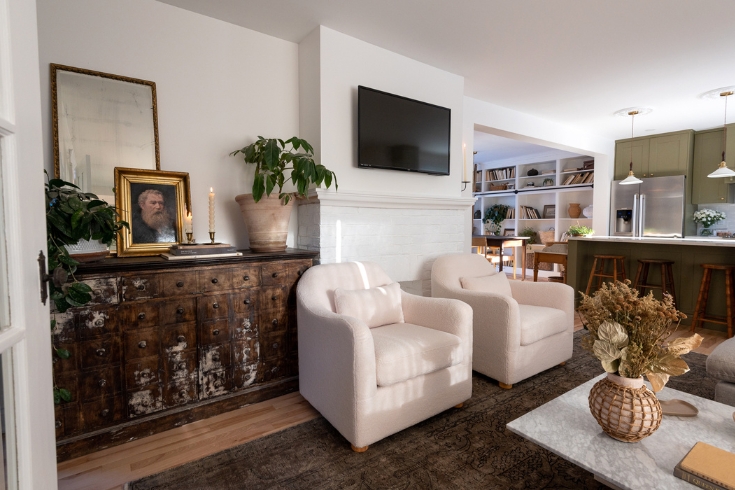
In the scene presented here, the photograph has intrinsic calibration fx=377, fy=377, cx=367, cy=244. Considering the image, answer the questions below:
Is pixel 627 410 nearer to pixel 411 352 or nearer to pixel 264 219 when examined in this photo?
pixel 411 352

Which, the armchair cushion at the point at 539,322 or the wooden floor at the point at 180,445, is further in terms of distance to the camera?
the armchair cushion at the point at 539,322

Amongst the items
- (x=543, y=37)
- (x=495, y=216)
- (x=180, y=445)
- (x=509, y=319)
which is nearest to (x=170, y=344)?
(x=180, y=445)

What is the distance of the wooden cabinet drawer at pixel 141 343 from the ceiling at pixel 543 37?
200 centimetres

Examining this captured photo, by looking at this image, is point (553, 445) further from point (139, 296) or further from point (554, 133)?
point (554, 133)

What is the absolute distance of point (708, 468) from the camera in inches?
41.7

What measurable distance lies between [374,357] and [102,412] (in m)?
1.34

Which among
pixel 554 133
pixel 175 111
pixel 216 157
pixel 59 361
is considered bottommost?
pixel 59 361

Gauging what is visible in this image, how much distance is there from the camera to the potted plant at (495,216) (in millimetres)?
8453

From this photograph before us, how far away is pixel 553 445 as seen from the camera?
125cm

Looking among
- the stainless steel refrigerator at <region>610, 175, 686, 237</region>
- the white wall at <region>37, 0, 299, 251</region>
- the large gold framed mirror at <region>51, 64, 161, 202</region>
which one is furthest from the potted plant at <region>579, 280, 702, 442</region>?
the stainless steel refrigerator at <region>610, 175, 686, 237</region>

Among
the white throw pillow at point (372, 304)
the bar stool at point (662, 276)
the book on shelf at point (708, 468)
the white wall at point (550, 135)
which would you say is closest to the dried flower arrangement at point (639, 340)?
the book on shelf at point (708, 468)

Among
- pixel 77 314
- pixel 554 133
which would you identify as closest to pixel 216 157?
pixel 77 314

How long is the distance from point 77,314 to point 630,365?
227 centimetres

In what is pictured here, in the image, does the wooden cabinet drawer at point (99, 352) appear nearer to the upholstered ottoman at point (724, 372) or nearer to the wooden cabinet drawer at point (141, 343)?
the wooden cabinet drawer at point (141, 343)
